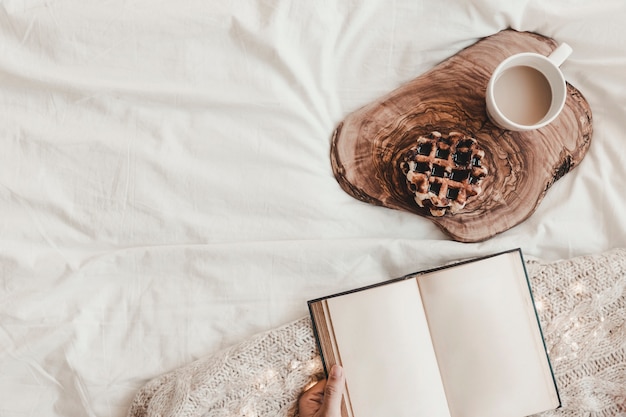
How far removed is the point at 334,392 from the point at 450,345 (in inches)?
6.2

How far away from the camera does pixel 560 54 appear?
707 millimetres

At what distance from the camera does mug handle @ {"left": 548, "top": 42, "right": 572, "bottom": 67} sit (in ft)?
2.32

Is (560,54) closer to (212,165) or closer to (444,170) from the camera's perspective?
(444,170)

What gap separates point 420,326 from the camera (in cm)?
70

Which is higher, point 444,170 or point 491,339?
point 444,170

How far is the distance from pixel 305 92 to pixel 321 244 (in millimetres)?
207

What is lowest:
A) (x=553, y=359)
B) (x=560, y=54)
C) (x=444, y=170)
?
(x=553, y=359)

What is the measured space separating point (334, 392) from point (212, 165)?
334mm

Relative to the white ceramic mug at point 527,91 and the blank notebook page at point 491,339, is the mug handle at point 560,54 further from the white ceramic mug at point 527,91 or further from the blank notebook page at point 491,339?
the blank notebook page at point 491,339

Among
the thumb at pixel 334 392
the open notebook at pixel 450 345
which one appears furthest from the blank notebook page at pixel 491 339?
the thumb at pixel 334 392

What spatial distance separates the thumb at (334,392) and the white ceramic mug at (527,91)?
378 mm

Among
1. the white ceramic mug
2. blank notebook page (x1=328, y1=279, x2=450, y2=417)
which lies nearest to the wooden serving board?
the white ceramic mug

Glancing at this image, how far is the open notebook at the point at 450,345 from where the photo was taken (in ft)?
2.26

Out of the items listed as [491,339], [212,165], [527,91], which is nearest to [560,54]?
[527,91]
